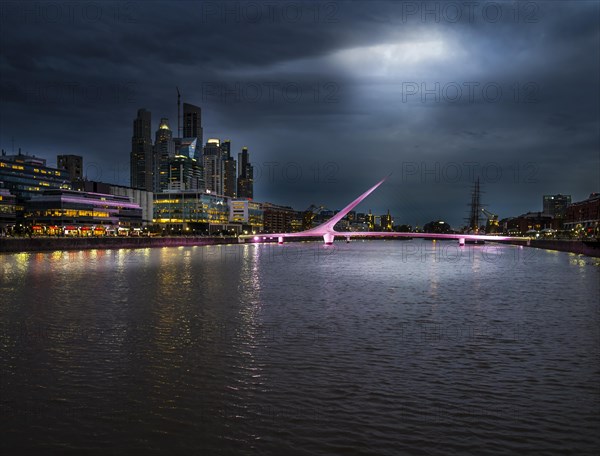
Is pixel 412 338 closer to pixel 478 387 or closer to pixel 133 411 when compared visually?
pixel 478 387

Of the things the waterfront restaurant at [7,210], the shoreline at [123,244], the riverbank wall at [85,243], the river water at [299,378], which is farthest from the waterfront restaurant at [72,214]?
the river water at [299,378]

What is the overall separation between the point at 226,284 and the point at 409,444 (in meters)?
29.5

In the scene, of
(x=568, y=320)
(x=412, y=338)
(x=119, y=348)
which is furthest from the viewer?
(x=568, y=320)

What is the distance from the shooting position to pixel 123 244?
345 ft

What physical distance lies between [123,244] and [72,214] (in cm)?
4724

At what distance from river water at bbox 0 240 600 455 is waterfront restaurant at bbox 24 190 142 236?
12586cm

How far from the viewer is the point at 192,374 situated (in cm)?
1312

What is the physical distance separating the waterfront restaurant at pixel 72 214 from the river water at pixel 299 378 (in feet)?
413

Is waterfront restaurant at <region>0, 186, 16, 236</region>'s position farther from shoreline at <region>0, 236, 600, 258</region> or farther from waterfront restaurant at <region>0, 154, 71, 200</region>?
shoreline at <region>0, 236, 600, 258</region>

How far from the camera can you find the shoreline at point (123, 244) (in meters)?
79.2

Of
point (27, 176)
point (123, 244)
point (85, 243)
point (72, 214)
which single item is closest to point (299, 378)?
point (85, 243)

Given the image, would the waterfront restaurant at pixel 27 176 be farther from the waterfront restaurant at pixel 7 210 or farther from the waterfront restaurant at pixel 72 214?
the waterfront restaurant at pixel 7 210

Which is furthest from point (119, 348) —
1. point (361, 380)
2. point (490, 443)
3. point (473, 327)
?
point (473, 327)

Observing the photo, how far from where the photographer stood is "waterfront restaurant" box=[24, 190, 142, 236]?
463 ft
